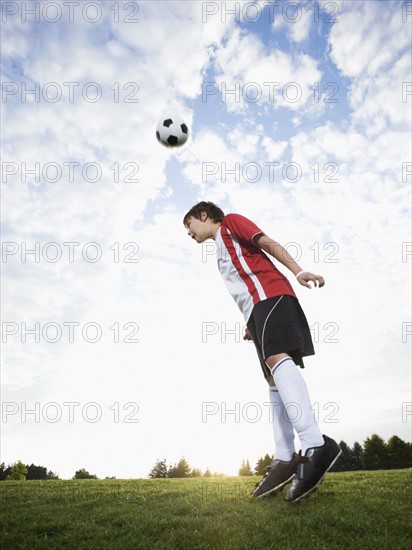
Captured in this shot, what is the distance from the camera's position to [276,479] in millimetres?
3988

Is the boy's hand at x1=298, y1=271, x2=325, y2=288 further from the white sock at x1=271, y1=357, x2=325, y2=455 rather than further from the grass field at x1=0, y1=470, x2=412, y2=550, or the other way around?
the grass field at x1=0, y1=470, x2=412, y2=550

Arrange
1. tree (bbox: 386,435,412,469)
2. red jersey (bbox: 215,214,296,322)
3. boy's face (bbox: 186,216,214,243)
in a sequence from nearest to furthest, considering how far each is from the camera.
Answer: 1. red jersey (bbox: 215,214,296,322)
2. boy's face (bbox: 186,216,214,243)
3. tree (bbox: 386,435,412,469)

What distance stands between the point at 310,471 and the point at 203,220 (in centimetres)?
312

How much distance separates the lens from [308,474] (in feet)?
11.6

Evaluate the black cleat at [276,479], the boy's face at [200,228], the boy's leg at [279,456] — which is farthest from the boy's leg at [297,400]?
the boy's face at [200,228]

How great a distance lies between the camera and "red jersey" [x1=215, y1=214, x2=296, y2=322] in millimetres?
4449

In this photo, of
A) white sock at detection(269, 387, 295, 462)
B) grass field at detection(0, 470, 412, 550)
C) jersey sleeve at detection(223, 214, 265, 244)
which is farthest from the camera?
jersey sleeve at detection(223, 214, 265, 244)

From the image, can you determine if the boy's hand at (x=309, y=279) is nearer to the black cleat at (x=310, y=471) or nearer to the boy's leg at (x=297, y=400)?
the boy's leg at (x=297, y=400)

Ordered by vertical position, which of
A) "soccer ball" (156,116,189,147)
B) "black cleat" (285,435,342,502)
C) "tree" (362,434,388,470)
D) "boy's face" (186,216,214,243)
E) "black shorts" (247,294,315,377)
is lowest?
"tree" (362,434,388,470)

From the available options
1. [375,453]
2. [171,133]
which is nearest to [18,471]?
[375,453]

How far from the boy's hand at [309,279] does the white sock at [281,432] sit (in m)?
1.29

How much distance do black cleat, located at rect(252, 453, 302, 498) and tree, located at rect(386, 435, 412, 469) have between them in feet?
146

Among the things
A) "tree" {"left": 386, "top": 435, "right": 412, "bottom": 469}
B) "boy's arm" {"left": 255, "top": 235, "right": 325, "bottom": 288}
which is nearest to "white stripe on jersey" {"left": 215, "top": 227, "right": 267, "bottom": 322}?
"boy's arm" {"left": 255, "top": 235, "right": 325, "bottom": 288}

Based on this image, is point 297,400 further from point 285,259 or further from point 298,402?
point 285,259
